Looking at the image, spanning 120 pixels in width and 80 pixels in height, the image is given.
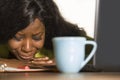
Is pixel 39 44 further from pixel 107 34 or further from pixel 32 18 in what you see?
pixel 107 34

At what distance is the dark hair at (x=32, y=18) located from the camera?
3.00 feet

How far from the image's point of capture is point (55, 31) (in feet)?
3.14

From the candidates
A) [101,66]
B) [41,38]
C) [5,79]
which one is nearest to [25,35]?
[41,38]

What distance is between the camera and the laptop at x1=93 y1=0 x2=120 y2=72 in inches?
36.2

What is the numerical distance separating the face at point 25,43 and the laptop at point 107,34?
0.68ft

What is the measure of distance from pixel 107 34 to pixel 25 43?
0.28m

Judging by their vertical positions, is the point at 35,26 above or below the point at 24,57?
above

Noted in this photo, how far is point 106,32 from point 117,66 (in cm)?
12

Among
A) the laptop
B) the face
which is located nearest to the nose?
the face

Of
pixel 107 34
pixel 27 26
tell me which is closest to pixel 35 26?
pixel 27 26

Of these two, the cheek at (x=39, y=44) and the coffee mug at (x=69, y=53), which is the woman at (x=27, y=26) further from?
the coffee mug at (x=69, y=53)

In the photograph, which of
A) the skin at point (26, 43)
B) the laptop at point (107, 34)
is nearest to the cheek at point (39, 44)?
the skin at point (26, 43)

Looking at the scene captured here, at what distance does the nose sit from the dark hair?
48mm

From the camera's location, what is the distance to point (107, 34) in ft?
3.07
